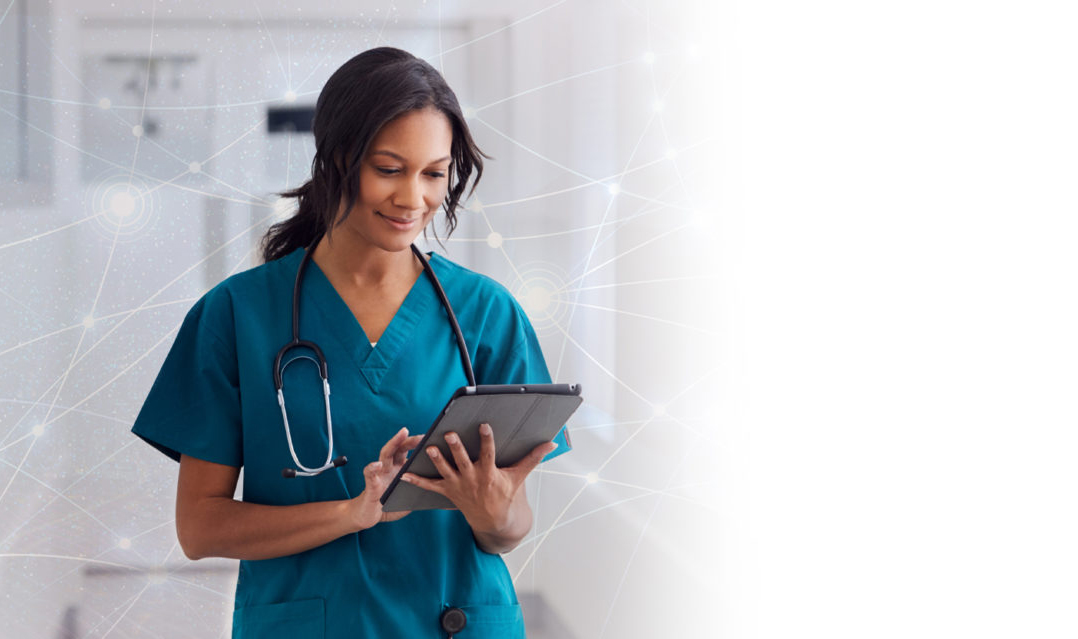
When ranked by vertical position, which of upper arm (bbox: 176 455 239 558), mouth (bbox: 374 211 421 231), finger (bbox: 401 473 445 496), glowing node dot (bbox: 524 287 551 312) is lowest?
upper arm (bbox: 176 455 239 558)

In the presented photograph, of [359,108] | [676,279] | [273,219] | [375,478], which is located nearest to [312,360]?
[375,478]

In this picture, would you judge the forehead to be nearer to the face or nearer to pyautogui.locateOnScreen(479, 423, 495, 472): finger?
the face

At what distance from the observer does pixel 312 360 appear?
3.35 ft

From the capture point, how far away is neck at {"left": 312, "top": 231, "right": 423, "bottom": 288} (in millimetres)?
1077

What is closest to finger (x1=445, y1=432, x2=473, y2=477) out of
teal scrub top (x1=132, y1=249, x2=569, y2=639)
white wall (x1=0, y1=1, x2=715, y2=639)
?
teal scrub top (x1=132, y1=249, x2=569, y2=639)

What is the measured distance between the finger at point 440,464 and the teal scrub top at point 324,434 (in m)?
0.13

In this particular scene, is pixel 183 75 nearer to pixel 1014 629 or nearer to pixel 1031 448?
pixel 1031 448

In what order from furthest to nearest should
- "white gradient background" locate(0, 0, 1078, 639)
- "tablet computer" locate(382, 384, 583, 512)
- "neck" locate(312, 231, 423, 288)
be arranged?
"white gradient background" locate(0, 0, 1078, 639) < "neck" locate(312, 231, 423, 288) < "tablet computer" locate(382, 384, 583, 512)

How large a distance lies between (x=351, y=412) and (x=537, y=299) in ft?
1.97

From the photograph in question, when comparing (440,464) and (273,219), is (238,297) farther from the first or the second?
(273,219)

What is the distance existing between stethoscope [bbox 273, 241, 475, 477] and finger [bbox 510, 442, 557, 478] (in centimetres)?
13

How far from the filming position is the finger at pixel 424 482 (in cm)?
91

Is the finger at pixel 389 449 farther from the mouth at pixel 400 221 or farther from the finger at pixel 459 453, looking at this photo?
the mouth at pixel 400 221

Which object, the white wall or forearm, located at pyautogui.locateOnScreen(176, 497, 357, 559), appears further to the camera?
the white wall
